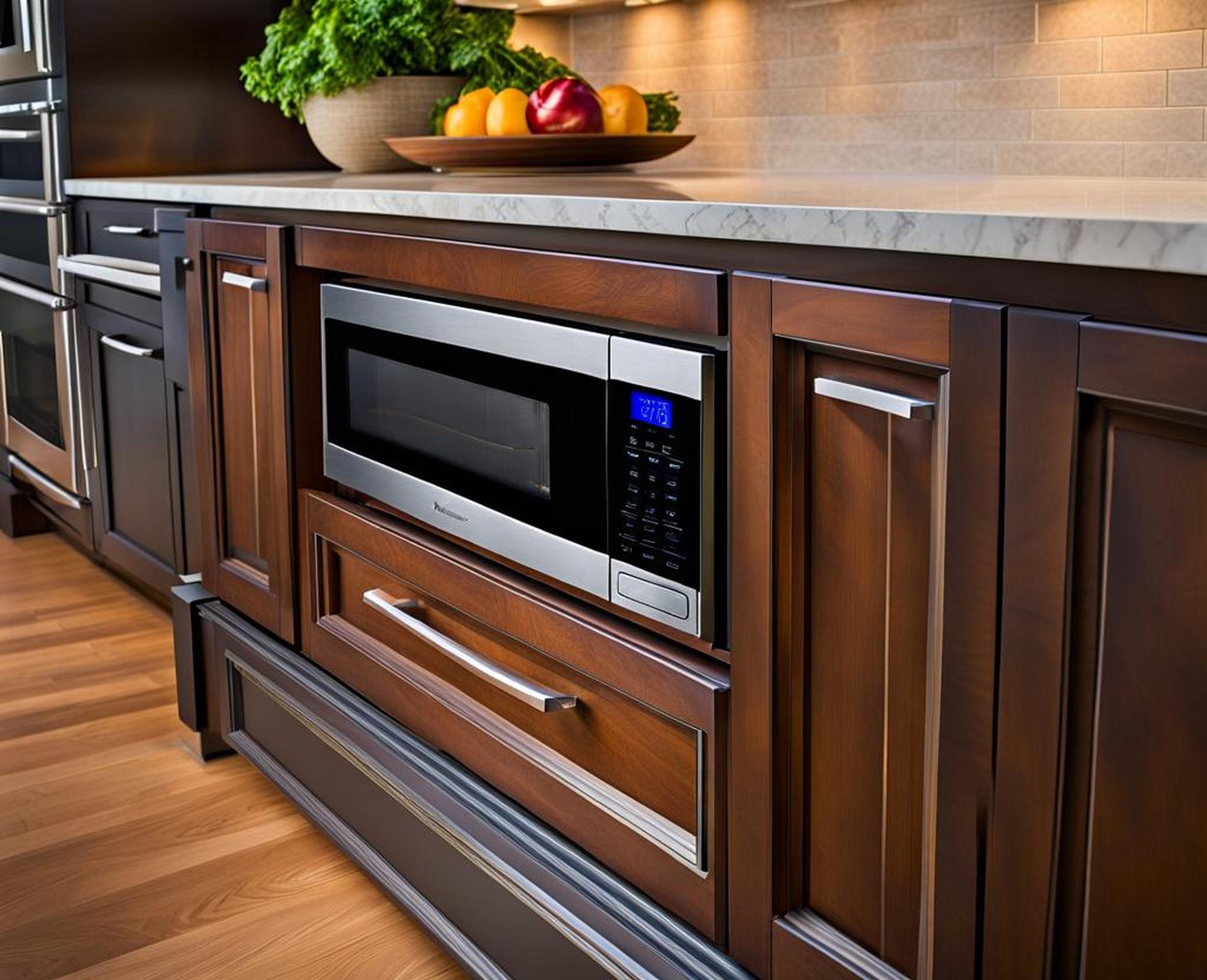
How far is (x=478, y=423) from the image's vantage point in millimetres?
1505

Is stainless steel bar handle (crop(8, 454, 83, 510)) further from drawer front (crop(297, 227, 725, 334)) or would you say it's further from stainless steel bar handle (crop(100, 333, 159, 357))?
drawer front (crop(297, 227, 725, 334))

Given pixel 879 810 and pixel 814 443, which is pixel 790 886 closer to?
pixel 879 810

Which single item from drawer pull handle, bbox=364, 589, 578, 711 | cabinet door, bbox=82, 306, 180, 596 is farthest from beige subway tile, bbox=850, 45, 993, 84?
cabinet door, bbox=82, 306, 180, 596

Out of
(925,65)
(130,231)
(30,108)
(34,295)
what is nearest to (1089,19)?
(925,65)

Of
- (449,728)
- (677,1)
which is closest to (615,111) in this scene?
(677,1)

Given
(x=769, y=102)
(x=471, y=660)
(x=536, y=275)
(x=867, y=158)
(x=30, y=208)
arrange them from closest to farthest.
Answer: (x=536, y=275)
(x=471, y=660)
(x=867, y=158)
(x=769, y=102)
(x=30, y=208)

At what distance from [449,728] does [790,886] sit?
0.56 metres

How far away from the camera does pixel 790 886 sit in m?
1.13

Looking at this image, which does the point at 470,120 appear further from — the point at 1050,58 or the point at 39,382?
the point at 39,382

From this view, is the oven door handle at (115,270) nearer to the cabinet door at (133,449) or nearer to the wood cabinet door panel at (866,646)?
the cabinet door at (133,449)

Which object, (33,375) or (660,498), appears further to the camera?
(33,375)

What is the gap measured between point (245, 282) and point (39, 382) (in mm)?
1430

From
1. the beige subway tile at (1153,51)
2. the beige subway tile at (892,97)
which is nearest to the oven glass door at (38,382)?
the beige subway tile at (892,97)

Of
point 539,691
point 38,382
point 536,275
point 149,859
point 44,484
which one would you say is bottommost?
point 149,859
